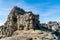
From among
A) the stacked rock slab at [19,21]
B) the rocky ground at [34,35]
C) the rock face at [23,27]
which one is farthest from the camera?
the stacked rock slab at [19,21]

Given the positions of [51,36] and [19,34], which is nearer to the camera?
[51,36]

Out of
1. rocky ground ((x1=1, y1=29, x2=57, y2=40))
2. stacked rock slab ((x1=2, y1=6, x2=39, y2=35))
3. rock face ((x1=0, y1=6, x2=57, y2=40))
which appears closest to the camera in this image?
rocky ground ((x1=1, y1=29, x2=57, y2=40))

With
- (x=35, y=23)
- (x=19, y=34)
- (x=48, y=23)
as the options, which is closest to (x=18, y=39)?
(x=19, y=34)

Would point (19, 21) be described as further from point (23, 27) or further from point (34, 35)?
point (34, 35)

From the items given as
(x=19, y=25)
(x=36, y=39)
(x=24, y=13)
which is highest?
(x=24, y=13)

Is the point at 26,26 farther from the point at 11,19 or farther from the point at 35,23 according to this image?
the point at 11,19

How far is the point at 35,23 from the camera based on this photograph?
73.8 meters

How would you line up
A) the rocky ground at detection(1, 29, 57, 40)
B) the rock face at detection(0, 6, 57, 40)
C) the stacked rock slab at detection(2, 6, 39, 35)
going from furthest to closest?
the stacked rock slab at detection(2, 6, 39, 35), the rock face at detection(0, 6, 57, 40), the rocky ground at detection(1, 29, 57, 40)

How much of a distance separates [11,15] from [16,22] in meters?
4.18

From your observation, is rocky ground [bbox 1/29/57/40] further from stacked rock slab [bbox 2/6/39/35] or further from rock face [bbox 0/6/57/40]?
stacked rock slab [bbox 2/6/39/35]

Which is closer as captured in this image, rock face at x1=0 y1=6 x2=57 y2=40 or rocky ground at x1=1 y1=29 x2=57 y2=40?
rocky ground at x1=1 y1=29 x2=57 y2=40

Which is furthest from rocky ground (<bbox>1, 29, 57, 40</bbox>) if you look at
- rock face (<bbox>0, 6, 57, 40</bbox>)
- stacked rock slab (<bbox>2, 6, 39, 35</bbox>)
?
stacked rock slab (<bbox>2, 6, 39, 35</bbox>)

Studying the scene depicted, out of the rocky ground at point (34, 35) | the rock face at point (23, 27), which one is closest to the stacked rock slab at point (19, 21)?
the rock face at point (23, 27)

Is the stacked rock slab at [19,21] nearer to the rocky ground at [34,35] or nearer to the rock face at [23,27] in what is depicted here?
the rock face at [23,27]
